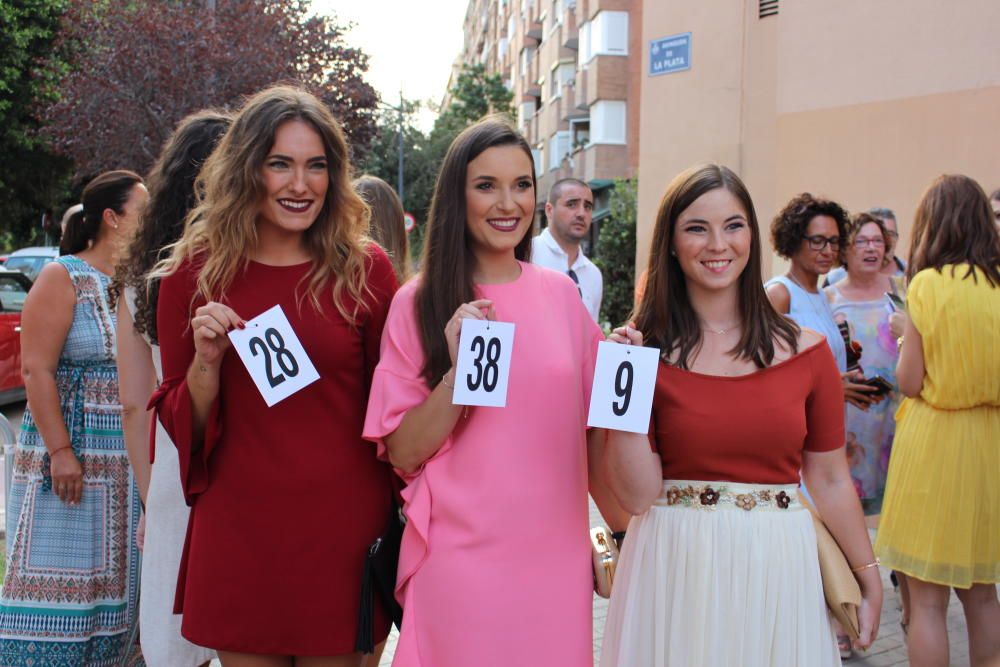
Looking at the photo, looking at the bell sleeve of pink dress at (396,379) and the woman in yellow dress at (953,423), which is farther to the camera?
the woman in yellow dress at (953,423)

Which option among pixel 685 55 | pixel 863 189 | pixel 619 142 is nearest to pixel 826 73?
pixel 863 189

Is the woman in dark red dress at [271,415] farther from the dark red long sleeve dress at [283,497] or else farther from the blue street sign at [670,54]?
the blue street sign at [670,54]

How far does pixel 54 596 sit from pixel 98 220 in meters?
1.43

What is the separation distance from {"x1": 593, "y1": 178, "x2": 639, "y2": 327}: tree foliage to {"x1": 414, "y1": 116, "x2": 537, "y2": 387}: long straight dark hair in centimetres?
1516

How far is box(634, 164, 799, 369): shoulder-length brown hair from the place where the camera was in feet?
9.03

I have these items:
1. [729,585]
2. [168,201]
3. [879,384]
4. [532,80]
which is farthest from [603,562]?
[532,80]

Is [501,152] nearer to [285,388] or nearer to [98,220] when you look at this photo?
[285,388]

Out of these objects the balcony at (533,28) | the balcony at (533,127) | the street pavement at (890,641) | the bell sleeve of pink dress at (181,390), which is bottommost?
the street pavement at (890,641)

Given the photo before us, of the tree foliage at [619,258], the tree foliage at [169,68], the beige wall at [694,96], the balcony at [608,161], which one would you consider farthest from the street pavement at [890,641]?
the balcony at [608,161]

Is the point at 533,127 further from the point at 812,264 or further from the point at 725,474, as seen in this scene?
the point at 725,474

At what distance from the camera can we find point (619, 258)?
61.0ft

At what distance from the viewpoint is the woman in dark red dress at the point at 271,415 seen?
8.68 feet

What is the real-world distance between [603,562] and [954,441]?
208 centimetres

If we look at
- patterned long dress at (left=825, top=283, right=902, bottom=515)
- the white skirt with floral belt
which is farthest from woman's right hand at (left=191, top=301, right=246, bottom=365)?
patterned long dress at (left=825, top=283, right=902, bottom=515)
